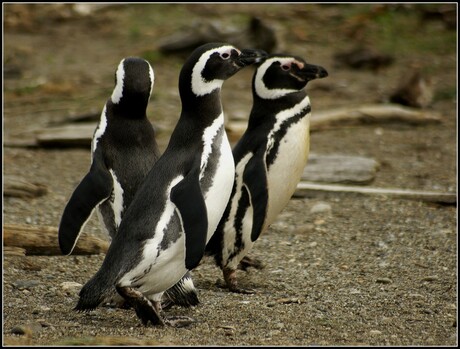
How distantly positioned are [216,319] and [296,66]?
→ 169 cm

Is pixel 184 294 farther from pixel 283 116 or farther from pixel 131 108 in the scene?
pixel 283 116

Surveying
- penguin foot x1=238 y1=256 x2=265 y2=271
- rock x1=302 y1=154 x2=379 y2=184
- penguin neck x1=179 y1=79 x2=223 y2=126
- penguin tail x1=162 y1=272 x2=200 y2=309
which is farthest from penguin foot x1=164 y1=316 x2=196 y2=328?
rock x1=302 y1=154 x2=379 y2=184

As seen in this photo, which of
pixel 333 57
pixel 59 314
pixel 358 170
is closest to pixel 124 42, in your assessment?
pixel 333 57

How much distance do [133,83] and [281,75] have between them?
44.9 inches

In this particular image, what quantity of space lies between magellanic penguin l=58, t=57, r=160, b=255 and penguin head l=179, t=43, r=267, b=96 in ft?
0.75

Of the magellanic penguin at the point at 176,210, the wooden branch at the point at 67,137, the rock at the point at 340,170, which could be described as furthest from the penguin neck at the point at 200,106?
the wooden branch at the point at 67,137

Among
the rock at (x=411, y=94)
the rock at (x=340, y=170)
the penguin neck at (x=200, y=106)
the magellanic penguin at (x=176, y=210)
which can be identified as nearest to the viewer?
the magellanic penguin at (x=176, y=210)

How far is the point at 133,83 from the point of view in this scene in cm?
431

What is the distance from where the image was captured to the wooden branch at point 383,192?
6398mm

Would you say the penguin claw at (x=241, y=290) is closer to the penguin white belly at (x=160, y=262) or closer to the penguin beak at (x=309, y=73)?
Answer: the penguin white belly at (x=160, y=262)

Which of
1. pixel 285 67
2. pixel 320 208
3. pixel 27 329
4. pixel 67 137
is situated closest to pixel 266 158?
pixel 285 67

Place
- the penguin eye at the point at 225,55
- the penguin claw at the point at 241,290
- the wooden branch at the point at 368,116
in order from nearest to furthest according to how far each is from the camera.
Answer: the penguin eye at the point at 225,55 → the penguin claw at the point at 241,290 → the wooden branch at the point at 368,116

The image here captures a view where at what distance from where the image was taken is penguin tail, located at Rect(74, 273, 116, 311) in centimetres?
389

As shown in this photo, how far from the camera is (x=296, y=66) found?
518cm
